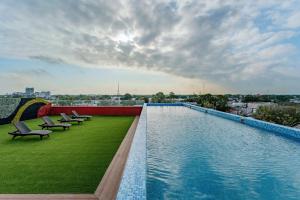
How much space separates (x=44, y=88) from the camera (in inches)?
1041

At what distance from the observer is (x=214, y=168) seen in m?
5.63

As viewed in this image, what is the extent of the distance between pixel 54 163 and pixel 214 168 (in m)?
3.70

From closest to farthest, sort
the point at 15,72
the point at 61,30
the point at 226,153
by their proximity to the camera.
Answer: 1. the point at 226,153
2. the point at 61,30
3. the point at 15,72

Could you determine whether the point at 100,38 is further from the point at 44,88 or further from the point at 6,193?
the point at 6,193

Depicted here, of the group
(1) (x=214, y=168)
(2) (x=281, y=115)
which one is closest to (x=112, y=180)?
(1) (x=214, y=168)

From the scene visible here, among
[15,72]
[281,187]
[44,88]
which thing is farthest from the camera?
[44,88]

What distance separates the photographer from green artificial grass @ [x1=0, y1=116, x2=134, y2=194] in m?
4.17

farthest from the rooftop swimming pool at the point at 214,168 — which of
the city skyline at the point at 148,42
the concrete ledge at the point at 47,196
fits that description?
the city skyline at the point at 148,42

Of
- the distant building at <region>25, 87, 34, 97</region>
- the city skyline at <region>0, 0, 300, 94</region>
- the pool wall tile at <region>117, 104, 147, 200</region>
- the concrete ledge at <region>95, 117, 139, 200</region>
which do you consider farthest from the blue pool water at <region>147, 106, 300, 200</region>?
the distant building at <region>25, 87, 34, 97</region>

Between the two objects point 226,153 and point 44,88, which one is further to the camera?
point 44,88

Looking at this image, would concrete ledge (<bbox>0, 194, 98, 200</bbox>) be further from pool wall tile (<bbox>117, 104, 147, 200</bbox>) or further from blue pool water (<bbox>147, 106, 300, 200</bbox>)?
blue pool water (<bbox>147, 106, 300, 200</bbox>)

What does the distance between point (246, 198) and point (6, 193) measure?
3.92 m

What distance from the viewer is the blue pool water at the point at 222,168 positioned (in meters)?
4.40

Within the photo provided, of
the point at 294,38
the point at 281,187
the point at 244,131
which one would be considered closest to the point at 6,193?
the point at 281,187
